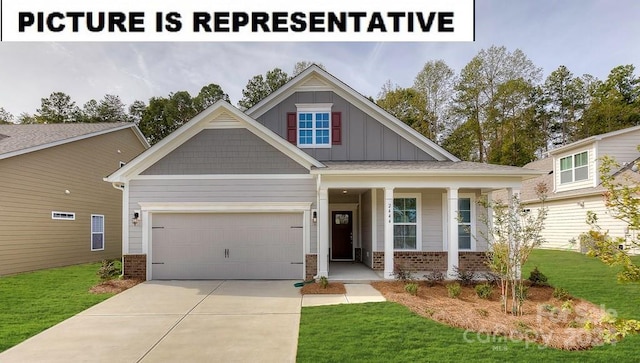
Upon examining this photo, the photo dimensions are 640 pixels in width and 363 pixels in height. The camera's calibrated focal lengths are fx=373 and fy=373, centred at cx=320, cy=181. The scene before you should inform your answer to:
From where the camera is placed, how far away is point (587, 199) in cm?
1711

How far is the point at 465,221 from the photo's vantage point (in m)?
11.5

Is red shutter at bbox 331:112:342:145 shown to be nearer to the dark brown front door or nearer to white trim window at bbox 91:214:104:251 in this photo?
the dark brown front door

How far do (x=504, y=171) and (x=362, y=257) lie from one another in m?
5.63

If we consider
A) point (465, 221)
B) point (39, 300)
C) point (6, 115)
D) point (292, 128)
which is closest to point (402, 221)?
point (465, 221)

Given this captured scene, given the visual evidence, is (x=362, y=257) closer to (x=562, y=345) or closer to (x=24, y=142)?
(x=562, y=345)

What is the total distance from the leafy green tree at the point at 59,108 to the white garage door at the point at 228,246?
32.2 meters

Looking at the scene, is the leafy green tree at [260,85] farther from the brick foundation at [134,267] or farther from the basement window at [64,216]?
the brick foundation at [134,267]

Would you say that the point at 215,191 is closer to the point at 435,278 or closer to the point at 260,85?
the point at 435,278

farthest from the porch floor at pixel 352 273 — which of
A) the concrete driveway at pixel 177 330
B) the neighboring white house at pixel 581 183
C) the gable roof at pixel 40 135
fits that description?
the gable roof at pixel 40 135

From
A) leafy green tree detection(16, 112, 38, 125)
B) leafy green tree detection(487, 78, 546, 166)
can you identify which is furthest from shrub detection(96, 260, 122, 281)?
leafy green tree detection(16, 112, 38, 125)

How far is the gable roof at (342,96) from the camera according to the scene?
12234mm

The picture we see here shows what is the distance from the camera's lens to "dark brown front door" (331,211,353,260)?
14016 mm

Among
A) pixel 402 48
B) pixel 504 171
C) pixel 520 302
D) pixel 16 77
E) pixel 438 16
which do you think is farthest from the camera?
pixel 402 48

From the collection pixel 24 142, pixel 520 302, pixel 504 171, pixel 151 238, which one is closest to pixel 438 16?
pixel 504 171
